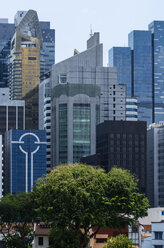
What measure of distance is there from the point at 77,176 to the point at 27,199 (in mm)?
48573

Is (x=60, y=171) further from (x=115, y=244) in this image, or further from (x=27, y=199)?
(x=27, y=199)

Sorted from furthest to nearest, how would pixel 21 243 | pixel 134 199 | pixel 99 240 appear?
1. pixel 21 243
2. pixel 99 240
3. pixel 134 199

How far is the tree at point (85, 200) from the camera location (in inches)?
4454

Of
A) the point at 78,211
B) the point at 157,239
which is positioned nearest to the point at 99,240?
the point at 157,239

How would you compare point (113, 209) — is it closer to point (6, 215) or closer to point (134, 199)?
point (134, 199)

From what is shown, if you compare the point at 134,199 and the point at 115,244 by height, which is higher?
the point at 134,199

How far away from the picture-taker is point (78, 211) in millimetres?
112375

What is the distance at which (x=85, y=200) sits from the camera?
11388cm

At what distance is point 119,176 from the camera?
398 ft

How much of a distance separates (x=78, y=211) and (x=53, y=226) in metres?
6.81

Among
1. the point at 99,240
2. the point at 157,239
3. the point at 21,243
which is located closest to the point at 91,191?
the point at 157,239

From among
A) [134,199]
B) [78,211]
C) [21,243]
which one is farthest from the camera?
[21,243]

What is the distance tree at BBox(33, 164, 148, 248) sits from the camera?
11312cm

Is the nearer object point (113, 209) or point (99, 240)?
point (113, 209)
